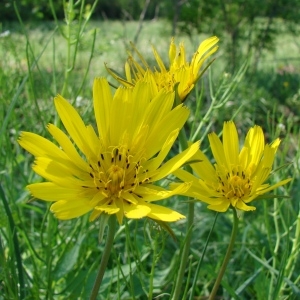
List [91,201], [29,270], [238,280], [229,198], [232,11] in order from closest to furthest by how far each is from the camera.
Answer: [91,201] < [229,198] < [29,270] < [238,280] < [232,11]

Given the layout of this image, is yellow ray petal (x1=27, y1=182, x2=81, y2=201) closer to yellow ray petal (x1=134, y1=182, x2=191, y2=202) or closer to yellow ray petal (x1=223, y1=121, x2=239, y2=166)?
yellow ray petal (x1=134, y1=182, x2=191, y2=202)

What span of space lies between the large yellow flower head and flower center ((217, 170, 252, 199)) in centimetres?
11

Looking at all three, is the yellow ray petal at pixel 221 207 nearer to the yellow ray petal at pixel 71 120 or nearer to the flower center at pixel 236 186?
the flower center at pixel 236 186

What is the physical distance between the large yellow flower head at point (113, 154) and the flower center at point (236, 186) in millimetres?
110

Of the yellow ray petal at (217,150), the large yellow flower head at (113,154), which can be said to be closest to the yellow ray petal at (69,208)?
the large yellow flower head at (113,154)

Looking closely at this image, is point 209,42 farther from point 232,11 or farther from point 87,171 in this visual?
point 232,11

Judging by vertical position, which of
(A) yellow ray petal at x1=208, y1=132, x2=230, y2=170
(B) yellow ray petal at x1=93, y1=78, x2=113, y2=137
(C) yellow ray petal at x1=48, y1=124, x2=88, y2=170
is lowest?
(A) yellow ray petal at x1=208, y1=132, x2=230, y2=170

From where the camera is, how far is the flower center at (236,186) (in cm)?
63

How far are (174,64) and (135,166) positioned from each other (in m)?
0.16

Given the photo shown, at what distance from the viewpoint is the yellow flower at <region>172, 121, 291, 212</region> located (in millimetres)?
611

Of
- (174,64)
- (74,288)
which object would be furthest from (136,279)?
(174,64)

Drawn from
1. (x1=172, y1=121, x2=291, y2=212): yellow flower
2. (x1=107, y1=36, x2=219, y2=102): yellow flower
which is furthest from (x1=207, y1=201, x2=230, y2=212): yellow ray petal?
(x1=107, y1=36, x2=219, y2=102): yellow flower

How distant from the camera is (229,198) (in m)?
0.63

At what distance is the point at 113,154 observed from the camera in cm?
59
